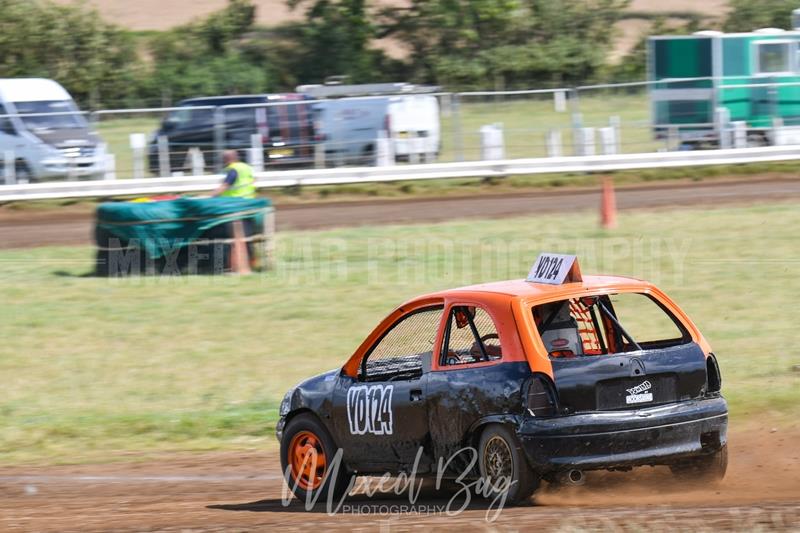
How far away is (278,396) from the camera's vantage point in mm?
11523

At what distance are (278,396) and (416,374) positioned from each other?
13.7 ft

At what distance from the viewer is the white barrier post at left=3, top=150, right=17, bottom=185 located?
86.9 feet

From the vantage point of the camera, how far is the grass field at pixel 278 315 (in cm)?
1090

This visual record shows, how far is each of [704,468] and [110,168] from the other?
21.5 m

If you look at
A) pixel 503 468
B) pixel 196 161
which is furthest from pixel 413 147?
pixel 503 468

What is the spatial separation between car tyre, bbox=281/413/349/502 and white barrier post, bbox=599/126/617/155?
2012 cm

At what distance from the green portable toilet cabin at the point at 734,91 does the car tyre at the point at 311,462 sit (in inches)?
837

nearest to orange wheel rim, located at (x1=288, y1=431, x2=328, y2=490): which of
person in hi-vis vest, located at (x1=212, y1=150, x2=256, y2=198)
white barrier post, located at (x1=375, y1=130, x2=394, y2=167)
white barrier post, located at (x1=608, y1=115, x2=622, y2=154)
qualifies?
person in hi-vis vest, located at (x1=212, y1=150, x2=256, y2=198)

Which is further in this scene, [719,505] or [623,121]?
[623,121]

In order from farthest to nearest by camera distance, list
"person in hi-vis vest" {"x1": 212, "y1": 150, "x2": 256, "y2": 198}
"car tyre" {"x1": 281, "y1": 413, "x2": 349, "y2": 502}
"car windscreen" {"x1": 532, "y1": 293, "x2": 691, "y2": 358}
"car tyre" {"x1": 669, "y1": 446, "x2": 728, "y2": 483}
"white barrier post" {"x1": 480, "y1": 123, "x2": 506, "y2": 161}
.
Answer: "white barrier post" {"x1": 480, "y1": 123, "x2": 506, "y2": 161}, "person in hi-vis vest" {"x1": 212, "y1": 150, "x2": 256, "y2": 198}, "car tyre" {"x1": 281, "y1": 413, "x2": 349, "y2": 502}, "car tyre" {"x1": 669, "y1": 446, "x2": 728, "y2": 483}, "car windscreen" {"x1": 532, "y1": 293, "x2": 691, "y2": 358}

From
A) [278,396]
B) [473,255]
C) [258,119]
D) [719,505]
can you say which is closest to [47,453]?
[278,396]

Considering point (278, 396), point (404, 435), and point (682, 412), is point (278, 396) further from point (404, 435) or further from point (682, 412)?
point (682, 412)

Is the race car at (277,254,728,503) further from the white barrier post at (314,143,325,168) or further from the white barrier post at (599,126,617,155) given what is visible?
the white barrier post at (599,126,617,155)

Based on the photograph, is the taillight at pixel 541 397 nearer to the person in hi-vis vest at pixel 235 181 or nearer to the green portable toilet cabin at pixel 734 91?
the person in hi-vis vest at pixel 235 181
